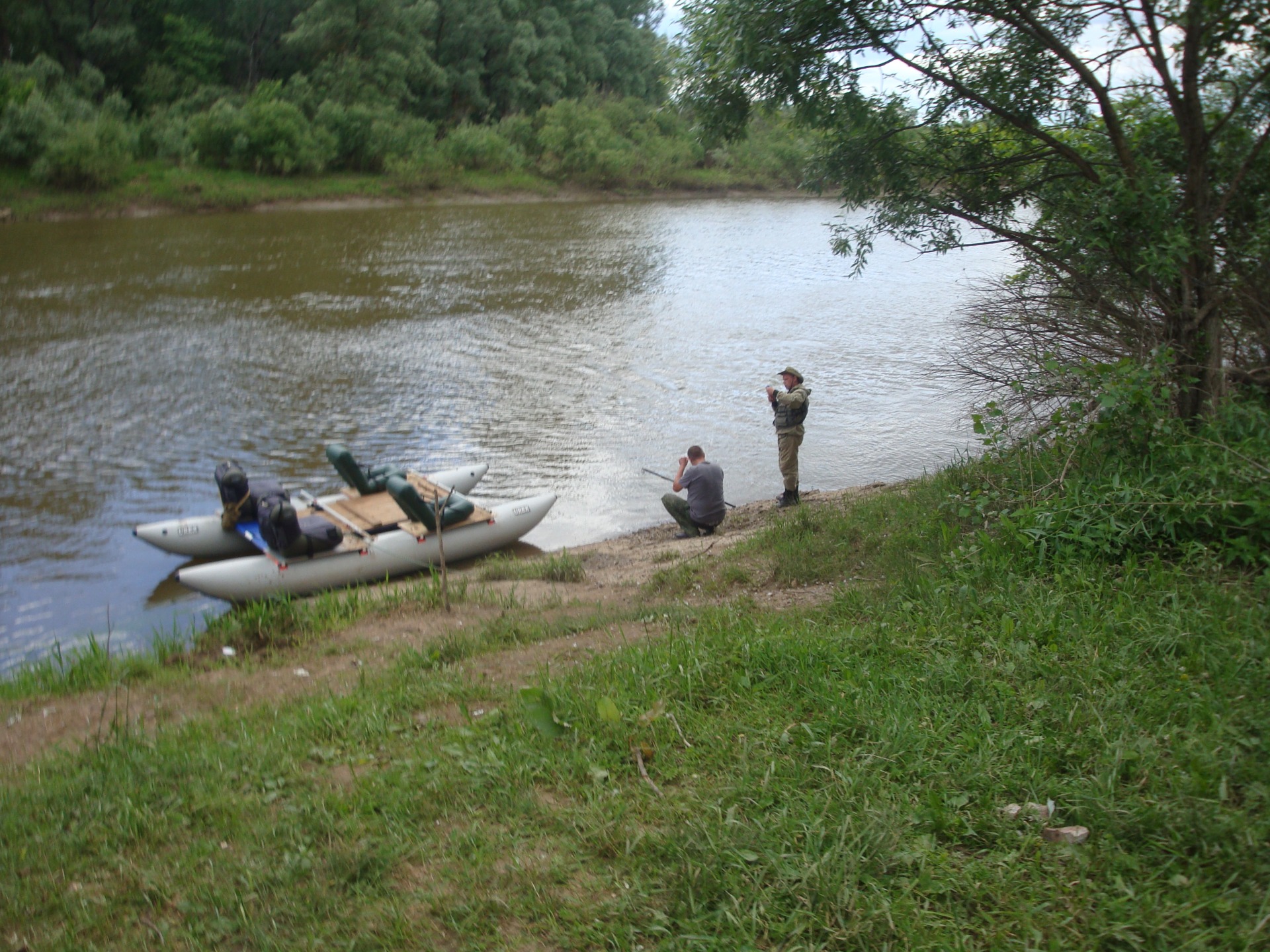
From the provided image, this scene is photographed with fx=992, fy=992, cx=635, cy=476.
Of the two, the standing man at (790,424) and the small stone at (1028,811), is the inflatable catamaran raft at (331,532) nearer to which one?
the standing man at (790,424)

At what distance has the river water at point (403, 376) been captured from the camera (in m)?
Answer: 12.0

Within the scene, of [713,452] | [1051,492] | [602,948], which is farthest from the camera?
[713,452]

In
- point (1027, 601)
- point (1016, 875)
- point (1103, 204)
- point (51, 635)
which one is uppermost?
point (1103, 204)

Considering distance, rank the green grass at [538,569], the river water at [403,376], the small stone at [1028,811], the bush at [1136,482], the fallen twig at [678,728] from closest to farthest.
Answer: the small stone at [1028,811], the fallen twig at [678,728], the bush at [1136,482], the green grass at [538,569], the river water at [403,376]

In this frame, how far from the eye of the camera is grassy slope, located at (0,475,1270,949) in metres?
Answer: 3.30

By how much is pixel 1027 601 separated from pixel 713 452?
31.0 ft

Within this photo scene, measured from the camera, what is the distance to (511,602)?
7934mm

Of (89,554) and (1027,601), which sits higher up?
(1027,601)

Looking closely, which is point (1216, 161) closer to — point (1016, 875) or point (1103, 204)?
point (1103, 204)

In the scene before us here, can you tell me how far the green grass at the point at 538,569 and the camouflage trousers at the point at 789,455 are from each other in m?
→ 2.86

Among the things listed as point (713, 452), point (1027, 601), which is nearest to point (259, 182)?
point (713, 452)

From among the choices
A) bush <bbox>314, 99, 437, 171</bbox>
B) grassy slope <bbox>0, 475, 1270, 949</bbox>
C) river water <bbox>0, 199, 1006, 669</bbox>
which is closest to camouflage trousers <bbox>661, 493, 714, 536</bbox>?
river water <bbox>0, 199, 1006, 669</bbox>

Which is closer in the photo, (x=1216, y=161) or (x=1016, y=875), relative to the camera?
(x=1016, y=875)

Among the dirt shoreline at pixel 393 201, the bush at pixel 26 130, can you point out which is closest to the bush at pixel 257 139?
the dirt shoreline at pixel 393 201
